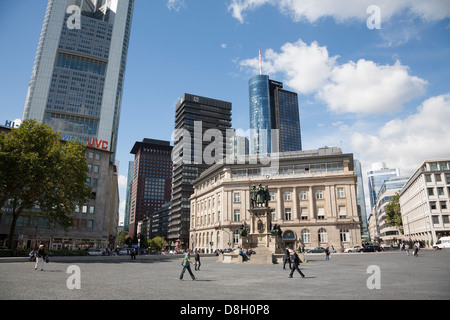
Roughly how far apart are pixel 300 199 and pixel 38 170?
5130 centimetres

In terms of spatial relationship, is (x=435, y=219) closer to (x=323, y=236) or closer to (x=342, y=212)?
(x=342, y=212)

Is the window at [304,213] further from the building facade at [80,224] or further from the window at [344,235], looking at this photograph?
the building facade at [80,224]

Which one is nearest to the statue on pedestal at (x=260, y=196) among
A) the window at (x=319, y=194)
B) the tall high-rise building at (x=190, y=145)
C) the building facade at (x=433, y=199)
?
the window at (x=319, y=194)

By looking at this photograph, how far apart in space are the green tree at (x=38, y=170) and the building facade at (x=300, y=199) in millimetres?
32349

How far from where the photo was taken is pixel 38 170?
3253 centimetres

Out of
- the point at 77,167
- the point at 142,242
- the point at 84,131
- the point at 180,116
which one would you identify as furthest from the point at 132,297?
the point at 84,131

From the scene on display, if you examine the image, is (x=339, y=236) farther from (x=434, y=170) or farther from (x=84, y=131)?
(x=84, y=131)

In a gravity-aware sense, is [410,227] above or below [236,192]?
below

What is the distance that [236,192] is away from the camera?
7044 centimetres

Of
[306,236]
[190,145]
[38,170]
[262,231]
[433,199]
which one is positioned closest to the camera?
[38,170]

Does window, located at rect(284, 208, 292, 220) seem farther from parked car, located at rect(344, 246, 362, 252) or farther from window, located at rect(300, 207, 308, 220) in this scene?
parked car, located at rect(344, 246, 362, 252)

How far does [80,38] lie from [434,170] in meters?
161

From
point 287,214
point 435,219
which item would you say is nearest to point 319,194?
point 287,214

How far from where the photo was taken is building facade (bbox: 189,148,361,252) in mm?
62031
